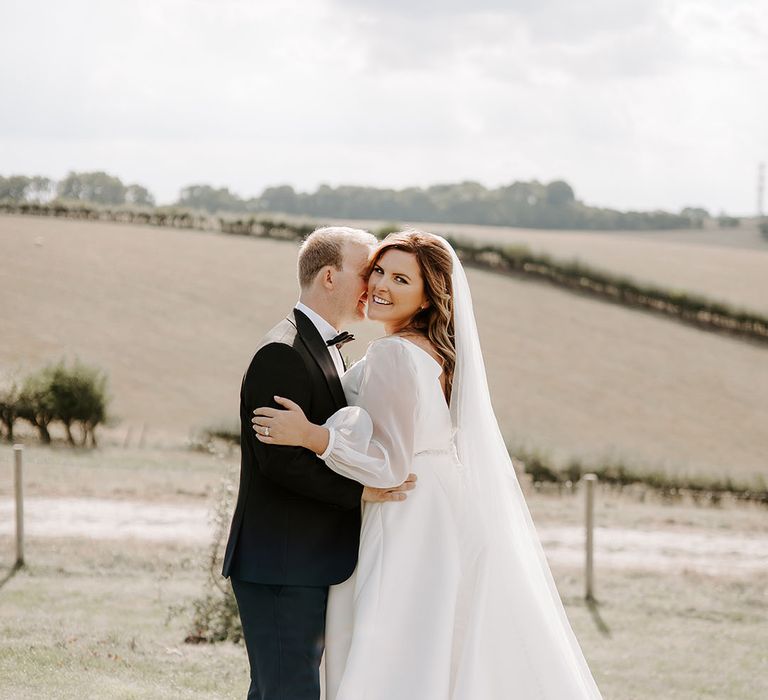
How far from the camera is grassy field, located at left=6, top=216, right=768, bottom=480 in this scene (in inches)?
1419

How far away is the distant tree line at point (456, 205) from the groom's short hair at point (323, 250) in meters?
81.0

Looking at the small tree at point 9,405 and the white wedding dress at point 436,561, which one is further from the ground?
the white wedding dress at point 436,561

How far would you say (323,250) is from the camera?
4.04m

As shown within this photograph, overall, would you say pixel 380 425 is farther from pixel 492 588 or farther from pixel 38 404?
pixel 38 404

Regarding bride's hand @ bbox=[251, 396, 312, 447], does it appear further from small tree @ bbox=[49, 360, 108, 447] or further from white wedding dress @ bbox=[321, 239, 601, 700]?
small tree @ bbox=[49, 360, 108, 447]

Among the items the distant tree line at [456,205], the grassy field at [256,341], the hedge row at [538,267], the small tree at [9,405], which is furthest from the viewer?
the distant tree line at [456,205]

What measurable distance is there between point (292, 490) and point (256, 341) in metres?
39.8

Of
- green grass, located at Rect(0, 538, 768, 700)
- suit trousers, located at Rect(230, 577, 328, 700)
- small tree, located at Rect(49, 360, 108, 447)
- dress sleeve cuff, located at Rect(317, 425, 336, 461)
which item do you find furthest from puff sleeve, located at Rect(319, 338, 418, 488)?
small tree, located at Rect(49, 360, 108, 447)

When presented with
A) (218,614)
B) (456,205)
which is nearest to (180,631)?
(218,614)

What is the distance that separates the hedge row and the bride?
41.5 m

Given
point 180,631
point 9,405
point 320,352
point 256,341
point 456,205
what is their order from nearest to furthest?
1. point 320,352
2. point 180,631
3. point 9,405
4. point 256,341
5. point 456,205

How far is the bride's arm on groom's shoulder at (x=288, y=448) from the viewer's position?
3756 millimetres

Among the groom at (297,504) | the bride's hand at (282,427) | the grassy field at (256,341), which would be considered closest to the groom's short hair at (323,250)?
the groom at (297,504)

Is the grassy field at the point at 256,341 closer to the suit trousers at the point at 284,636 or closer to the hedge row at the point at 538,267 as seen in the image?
the hedge row at the point at 538,267
